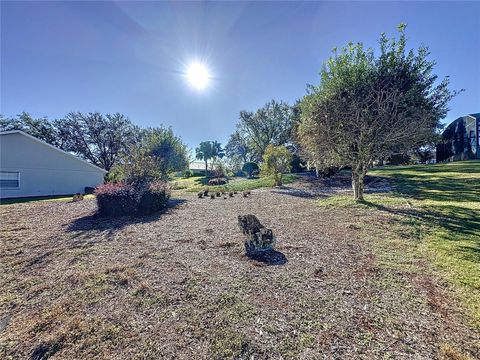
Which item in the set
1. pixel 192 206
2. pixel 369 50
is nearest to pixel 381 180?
pixel 369 50

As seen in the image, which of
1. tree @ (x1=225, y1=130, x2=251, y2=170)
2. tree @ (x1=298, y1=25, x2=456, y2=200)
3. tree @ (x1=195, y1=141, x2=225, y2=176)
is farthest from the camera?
tree @ (x1=195, y1=141, x2=225, y2=176)

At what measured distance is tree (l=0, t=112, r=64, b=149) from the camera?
91.8 feet

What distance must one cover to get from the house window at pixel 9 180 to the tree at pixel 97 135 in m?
13.9

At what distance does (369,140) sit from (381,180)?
7.16 meters

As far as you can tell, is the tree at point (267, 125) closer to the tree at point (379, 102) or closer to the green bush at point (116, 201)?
the tree at point (379, 102)

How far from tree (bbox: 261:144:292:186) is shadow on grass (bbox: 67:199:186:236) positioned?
8.59m

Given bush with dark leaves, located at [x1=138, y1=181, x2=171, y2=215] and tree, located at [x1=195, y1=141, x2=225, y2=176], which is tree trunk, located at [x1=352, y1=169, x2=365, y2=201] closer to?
bush with dark leaves, located at [x1=138, y1=181, x2=171, y2=215]

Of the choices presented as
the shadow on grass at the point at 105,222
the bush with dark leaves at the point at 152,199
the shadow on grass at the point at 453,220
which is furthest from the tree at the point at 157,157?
the shadow on grass at the point at 453,220

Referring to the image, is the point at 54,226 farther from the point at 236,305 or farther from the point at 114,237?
the point at 236,305

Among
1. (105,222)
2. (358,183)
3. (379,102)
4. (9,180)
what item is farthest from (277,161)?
(9,180)

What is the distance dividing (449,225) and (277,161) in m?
9.85

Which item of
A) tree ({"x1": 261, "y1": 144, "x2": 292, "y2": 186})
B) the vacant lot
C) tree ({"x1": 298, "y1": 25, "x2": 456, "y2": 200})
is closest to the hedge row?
the vacant lot

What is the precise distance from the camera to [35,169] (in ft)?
56.9

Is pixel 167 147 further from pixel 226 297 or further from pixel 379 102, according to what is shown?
pixel 226 297
